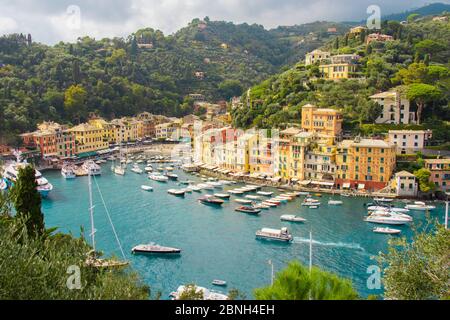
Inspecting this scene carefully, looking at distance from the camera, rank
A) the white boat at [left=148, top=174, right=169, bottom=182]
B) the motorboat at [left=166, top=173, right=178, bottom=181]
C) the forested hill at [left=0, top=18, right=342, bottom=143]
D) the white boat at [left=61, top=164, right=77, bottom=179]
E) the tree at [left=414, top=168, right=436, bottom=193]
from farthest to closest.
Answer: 1. the forested hill at [left=0, top=18, right=342, bottom=143]
2. the white boat at [left=61, top=164, right=77, bottom=179]
3. the motorboat at [left=166, top=173, right=178, bottom=181]
4. the white boat at [left=148, top=174, right=169, bottom=182]
5. the tree at [left=414, top=168, right=436, bottom=193]

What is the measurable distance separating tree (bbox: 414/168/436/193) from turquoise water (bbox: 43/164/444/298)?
5.32 feet

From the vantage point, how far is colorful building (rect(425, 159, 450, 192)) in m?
19.2

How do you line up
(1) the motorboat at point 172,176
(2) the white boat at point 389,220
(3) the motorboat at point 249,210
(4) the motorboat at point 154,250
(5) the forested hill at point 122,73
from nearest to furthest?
(4) the motorboat at point 154,250, (2) the white boat at point 389,220, (3) the motorboat at point 249,210, (1) the motorboat at point 172,176, (5) the forested hill at point 122,73

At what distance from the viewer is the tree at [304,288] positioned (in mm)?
4457

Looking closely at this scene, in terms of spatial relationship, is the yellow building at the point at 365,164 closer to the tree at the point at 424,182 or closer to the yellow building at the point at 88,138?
the tree at the point at 424,182

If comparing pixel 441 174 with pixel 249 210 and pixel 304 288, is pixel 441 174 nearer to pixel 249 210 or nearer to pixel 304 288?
pixel 249 210

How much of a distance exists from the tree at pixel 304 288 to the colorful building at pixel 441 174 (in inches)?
642

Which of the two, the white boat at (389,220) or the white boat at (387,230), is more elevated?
the white boat at (389,220)

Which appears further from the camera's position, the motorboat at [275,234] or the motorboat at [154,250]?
the motorboat at [275,234]

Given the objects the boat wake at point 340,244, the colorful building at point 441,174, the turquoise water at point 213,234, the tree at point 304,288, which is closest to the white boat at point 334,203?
the turquoise water at point 213,234

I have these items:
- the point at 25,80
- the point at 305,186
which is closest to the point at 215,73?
the point at 25,80

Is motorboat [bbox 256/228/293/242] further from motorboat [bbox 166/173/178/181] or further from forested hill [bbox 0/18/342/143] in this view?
forested hill [bbox 0/18/342/143]

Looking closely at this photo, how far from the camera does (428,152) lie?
2128 centimetres

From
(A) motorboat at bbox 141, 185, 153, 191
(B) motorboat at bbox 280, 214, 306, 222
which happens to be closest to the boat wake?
(B) motorboat at bbox 280, 214, 306, 222
